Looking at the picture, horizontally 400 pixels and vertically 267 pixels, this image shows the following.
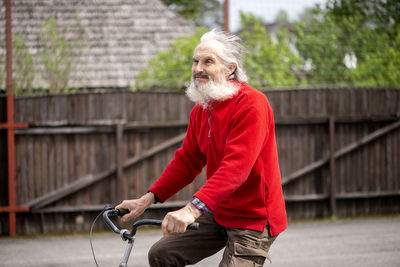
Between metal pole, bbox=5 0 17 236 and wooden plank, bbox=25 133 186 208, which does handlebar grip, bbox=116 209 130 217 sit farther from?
metal pole, bbox=5 0 17 236

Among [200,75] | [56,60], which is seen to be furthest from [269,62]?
[200,75]

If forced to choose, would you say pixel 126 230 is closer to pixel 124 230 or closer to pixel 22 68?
pixel 124 230

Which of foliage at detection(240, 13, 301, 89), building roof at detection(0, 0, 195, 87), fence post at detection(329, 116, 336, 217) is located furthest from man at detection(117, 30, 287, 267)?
building roof at detection(0, 0, 195, 87)

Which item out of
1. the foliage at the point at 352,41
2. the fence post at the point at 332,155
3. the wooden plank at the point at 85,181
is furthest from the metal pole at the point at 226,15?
the fence post at the point at 332,155

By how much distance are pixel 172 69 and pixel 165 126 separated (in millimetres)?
2008

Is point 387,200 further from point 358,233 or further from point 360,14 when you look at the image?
point 360,14

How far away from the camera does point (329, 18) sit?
9750 millimetres

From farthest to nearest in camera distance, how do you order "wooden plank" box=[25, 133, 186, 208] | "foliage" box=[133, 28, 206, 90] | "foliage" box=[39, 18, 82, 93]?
1. "foliage" box=[133, 28, 206, 90]
2. "foliage" box=[39, 18, 82, 93]
3. "wooden plank" box=[25, 133, 186, 208]

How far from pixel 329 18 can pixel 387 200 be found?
339 cm

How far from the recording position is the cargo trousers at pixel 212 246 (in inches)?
109

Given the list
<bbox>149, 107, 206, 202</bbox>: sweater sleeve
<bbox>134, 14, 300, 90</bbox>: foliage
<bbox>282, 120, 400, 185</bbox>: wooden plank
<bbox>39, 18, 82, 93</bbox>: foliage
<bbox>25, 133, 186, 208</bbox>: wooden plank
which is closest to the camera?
<bbox>149, 107, 206, 202</bbox>: sweater sleeve

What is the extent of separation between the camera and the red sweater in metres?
2.63

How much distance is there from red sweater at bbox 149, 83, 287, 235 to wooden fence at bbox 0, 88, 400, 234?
16.1 feet

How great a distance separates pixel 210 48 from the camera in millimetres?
2953
